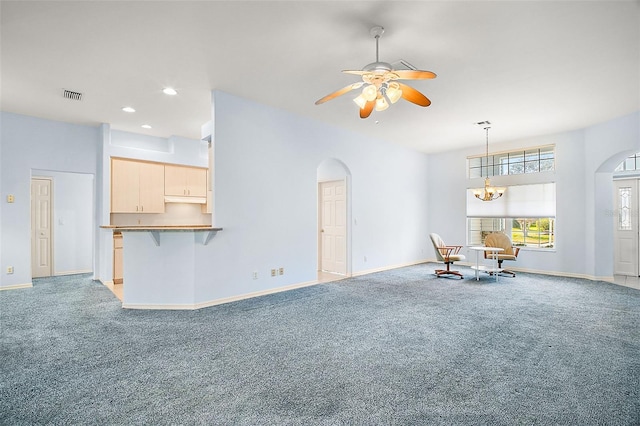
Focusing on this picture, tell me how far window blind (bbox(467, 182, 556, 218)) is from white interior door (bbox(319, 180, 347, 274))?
11.5ft

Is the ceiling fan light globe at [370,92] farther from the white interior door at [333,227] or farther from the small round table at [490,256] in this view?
the small round table at [490,256]

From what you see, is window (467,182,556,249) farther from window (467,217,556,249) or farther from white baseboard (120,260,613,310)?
white baseboard (120,260,613,310)

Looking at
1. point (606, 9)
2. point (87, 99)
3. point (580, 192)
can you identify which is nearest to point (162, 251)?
point (87, 99)

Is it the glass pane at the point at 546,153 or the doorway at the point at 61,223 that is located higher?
the glass pane at the point at 546,153

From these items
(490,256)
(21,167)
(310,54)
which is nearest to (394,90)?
(310,54)

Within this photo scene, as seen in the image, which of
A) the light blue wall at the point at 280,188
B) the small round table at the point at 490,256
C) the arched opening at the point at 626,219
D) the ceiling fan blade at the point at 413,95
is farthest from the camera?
the arched opening at the point at 626,219

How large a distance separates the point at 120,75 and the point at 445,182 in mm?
7304

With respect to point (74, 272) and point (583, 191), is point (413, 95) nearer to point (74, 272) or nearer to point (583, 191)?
point (583, 191)

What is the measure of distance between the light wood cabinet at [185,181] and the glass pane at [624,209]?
8.84 metres

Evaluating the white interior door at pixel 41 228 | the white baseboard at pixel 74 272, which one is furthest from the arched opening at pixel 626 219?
the white interior door at pixel 41 228

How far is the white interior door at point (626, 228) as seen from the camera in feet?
21.1

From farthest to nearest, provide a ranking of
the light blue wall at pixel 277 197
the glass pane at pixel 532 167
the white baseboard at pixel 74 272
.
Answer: the glass pane at pixel 532 167 < the white baseboard at pixel 74 272 < the light blue wall at pixel 277 197

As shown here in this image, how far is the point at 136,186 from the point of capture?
6.33m

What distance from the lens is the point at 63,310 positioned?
13.6 ft
